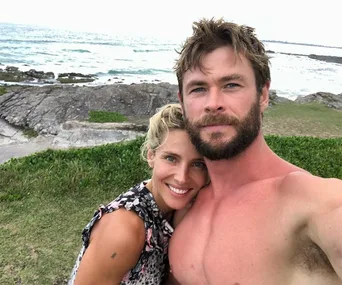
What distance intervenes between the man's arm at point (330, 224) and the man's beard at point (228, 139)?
0.55 meters

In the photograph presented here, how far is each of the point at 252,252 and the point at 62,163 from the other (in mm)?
5269

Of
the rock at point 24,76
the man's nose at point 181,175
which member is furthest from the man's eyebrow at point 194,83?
the rock at point 24,76

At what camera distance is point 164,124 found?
241cm

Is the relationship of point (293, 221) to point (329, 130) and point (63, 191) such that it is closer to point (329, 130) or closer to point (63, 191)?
point (63, 191)

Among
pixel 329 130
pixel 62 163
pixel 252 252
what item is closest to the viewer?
pixel 252 252

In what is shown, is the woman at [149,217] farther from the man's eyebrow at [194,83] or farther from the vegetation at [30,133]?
the vegetation at [30,133]

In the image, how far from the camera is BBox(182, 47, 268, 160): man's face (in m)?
2.17

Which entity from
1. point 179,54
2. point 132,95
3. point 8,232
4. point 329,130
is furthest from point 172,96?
point 179,54

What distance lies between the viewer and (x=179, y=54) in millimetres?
2527

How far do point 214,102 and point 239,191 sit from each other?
56 cm

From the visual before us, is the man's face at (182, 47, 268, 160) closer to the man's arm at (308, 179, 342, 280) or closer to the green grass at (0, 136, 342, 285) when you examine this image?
the man's arm at (308, 179, 342, 280)

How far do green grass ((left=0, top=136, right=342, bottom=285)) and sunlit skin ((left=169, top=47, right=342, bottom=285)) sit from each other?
8.53 feet

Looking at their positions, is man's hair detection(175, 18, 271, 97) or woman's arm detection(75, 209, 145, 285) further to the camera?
man's hair detection(175, 18, 271, 97)

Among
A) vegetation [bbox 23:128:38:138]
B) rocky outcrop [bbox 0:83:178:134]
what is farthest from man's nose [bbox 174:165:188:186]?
vegetation [bbox 23:128:38:138]
